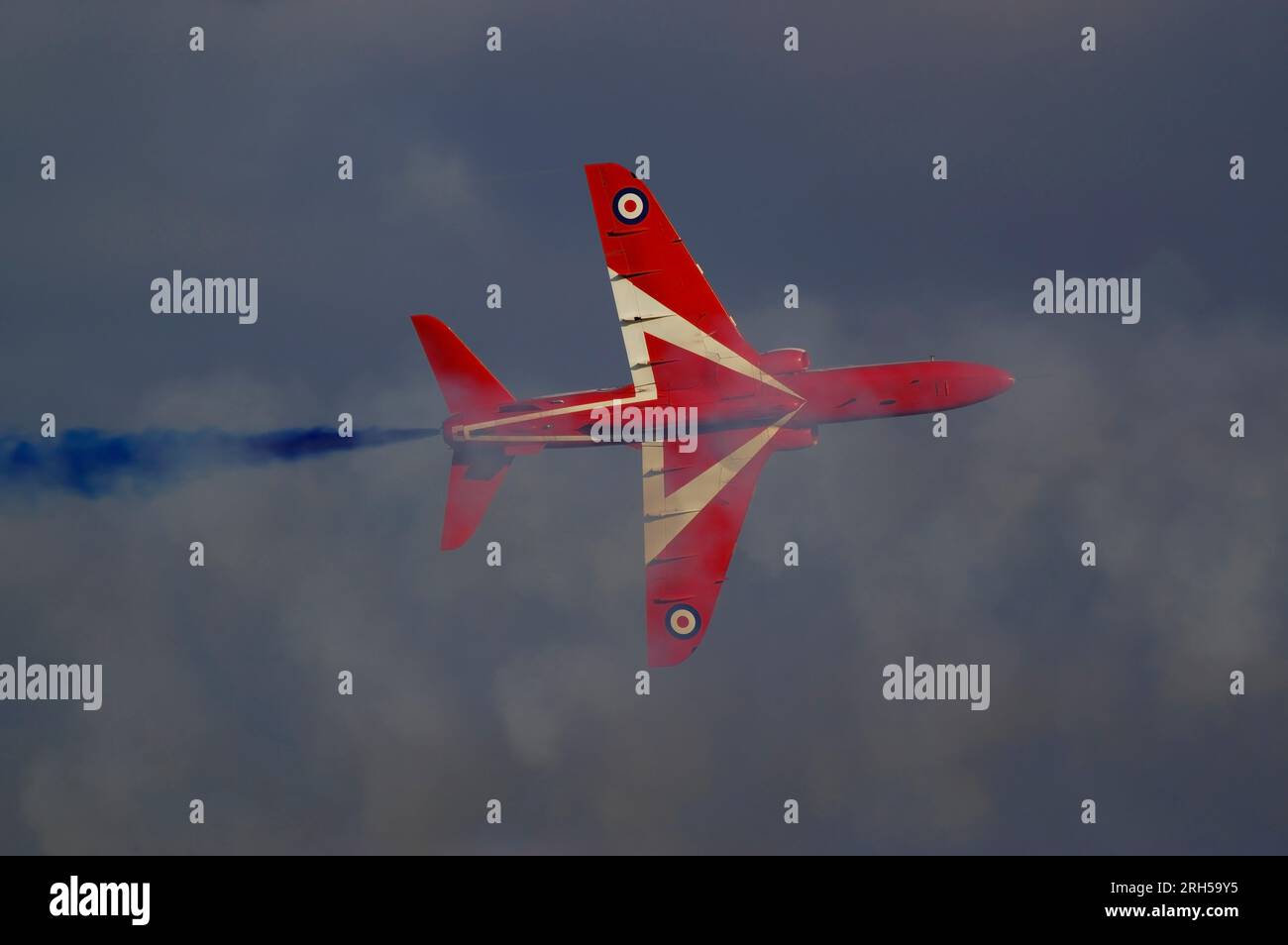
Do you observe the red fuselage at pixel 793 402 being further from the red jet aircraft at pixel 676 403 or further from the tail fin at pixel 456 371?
the tail fin at pixel 456 371

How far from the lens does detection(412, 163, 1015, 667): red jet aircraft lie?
189 ft

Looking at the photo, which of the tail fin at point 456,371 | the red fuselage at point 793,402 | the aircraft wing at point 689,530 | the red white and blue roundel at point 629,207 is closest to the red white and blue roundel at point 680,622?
the aircraft wing at point 689,530

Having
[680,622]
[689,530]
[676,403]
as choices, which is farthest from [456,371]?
[680,622]

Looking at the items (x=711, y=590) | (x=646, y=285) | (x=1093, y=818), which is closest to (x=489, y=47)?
(x=646, y=285)

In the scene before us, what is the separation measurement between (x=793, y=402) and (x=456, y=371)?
399 inches

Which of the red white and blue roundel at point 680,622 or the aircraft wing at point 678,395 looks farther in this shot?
the red white and blue roundel at point 680,622

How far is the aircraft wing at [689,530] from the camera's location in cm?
5928

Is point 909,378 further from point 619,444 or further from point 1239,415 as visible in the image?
point 1239,415

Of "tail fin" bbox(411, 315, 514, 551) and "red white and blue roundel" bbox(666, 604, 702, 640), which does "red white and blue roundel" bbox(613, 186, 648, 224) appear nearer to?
"tail fin" bbox(411, 315, 514, 551)

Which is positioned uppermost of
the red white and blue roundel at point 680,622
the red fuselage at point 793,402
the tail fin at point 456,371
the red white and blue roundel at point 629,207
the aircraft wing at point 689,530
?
the red white and blue roundel at point 629,207

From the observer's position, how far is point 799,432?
192 feet

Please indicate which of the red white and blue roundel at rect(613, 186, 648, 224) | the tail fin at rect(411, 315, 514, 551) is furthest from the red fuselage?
the red white and blue roundel at rect(613, 186, 648, 224)

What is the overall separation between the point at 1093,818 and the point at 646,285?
905 inches
